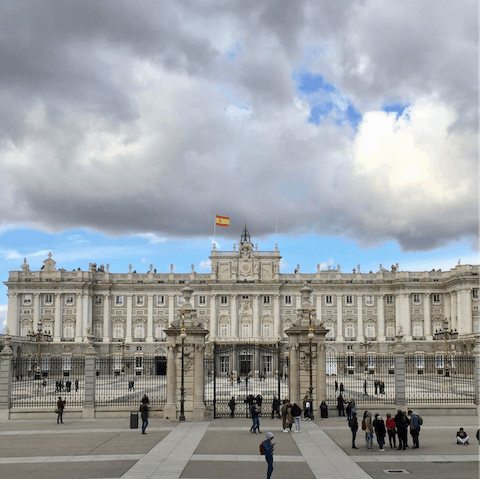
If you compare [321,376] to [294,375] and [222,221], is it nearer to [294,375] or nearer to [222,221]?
[294,375]

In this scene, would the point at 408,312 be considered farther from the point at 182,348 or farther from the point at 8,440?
the point at 8,440

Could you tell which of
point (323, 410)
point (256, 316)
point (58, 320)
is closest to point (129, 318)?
point (58, 320)

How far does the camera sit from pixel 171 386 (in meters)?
29.6

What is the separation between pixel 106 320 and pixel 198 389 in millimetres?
71191

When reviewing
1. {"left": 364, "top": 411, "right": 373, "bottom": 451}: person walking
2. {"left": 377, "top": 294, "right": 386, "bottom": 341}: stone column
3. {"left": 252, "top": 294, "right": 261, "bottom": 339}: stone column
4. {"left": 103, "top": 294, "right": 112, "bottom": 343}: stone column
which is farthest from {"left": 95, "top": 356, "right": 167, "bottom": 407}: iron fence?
{"left": 377, "top": 294, "right": 386, "bottom": 341}: stone column

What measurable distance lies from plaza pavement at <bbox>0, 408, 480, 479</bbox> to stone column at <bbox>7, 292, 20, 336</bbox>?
234 ft

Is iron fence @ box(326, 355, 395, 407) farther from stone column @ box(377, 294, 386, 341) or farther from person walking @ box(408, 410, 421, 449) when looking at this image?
stone column @ box(377, 294, 386, 341)

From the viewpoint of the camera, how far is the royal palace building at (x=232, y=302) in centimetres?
9638

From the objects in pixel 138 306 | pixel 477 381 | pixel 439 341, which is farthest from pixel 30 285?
pixel 477 381

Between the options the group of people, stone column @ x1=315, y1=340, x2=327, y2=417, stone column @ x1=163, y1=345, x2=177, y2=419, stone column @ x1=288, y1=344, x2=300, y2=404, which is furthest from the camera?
stone column @ x1=315, y1=340, x2=327, y2=417

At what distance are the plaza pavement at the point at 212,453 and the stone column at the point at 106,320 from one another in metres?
69.9

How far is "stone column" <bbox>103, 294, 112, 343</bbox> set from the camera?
318 feet

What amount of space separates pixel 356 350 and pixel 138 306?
114 ft

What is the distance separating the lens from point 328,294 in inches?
3878
